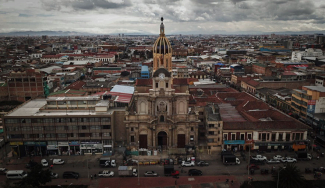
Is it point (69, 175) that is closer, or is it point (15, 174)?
point (15, 174)

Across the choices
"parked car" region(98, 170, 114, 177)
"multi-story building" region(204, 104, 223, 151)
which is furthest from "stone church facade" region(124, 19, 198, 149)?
"parked car" region(98, 170, 114, 177)

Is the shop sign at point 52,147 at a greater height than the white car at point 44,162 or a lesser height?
greater

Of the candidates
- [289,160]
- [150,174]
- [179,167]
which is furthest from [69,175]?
[289,160]

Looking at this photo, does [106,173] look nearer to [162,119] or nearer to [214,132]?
[162,119]

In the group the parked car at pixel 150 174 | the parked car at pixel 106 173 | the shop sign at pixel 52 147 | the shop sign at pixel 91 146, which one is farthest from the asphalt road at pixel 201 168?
the shop sign at pixel 52 147

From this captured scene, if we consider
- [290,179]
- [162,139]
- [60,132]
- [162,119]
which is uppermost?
[162,119]

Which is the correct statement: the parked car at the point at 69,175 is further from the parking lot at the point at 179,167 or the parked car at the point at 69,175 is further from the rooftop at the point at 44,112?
the rooftop at the point at 44,112
